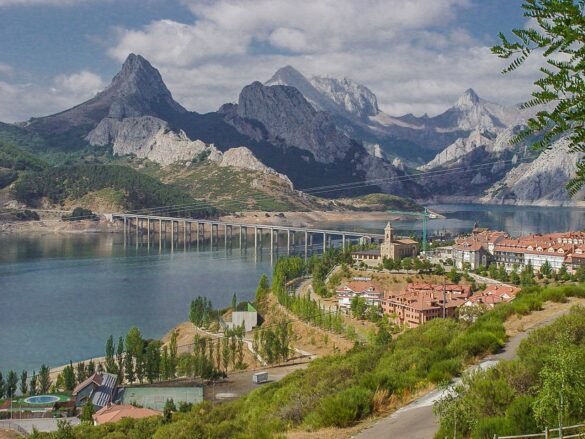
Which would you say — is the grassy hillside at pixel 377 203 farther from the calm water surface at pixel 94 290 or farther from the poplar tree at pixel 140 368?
the poplar tree at pixel 140 368

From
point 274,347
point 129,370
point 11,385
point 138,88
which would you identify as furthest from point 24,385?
point 138,88

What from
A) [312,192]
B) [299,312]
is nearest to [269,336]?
[299,312]

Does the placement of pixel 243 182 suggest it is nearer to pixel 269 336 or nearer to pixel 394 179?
pixel 394 179

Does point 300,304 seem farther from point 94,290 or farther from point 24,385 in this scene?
point 94,290

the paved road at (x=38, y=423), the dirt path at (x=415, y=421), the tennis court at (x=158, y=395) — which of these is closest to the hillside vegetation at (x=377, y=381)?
the dirt path at (x=415, y=421)

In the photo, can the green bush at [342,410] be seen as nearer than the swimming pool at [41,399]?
Yes

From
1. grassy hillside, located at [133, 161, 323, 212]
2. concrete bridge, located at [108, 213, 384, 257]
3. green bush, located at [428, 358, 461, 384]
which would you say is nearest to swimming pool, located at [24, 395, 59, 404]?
green bush, located at [428, 358, 461, 384]

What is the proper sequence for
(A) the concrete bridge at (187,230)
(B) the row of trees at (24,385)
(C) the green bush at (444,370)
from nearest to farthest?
(C) the green bush at (444,370)
(B) the row of trees at (24,385)
(A) the concrete bridge at (187,230)

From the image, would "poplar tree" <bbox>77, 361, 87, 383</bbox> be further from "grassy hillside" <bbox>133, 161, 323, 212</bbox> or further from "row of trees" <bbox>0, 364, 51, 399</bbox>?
"grassy hillside" <bbox>133, 161, 323, 212</bbox>
